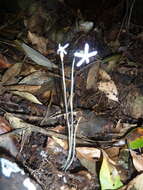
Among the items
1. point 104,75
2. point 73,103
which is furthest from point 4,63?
point 104,75

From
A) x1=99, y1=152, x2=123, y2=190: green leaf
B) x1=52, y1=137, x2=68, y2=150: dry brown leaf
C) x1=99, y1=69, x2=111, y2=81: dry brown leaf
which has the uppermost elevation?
x1=99, y1=69, x2=111, y2=81: dry brown leaf

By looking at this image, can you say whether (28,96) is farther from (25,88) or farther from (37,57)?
(37,57)

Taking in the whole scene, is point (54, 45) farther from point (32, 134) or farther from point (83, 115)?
point (32, 134)

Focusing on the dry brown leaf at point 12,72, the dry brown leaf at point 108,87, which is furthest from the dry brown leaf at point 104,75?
the dry brown leaf at point 12,72

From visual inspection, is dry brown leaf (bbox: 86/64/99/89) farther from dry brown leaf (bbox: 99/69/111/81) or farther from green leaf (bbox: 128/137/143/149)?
green leaf (bbox: 128/137/143/149)

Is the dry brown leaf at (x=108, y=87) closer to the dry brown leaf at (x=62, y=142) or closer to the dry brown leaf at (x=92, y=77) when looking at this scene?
the dry brown leaf at (x=92, y=77)

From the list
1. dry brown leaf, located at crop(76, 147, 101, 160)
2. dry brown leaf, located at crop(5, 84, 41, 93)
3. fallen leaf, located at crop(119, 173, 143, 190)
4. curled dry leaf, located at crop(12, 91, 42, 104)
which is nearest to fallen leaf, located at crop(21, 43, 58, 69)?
dry brown leaf, located at crop(5, 84, 41, 93)

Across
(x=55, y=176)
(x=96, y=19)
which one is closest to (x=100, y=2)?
(x=96, y=19)
